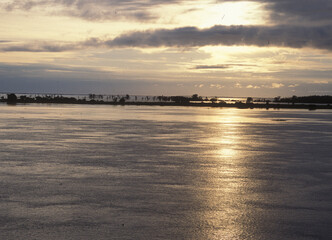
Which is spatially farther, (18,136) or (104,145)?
(18,136)

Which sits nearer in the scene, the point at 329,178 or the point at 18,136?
the point at 329,178

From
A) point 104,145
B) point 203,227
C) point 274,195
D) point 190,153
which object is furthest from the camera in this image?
point 104,145

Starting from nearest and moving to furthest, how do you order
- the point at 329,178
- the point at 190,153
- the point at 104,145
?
the point at 329,178 → the point at 190,153 → the point at 104,145

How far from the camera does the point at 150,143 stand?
71.0 feet

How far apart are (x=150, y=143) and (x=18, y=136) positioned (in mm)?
7637

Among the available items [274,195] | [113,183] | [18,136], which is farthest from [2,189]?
[18,136]

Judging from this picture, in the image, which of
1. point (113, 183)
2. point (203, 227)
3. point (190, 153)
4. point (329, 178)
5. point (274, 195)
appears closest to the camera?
point (203, 227)

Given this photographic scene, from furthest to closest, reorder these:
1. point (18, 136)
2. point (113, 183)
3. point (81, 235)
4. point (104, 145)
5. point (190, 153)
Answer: point (18, 136) < point (104, 145) < point (190, 153) < point (113, 183) < point (81, 235)

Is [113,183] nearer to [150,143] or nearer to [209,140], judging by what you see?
[150,143]

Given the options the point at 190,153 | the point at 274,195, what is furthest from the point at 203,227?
the point at 190,153

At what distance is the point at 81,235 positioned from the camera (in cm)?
756

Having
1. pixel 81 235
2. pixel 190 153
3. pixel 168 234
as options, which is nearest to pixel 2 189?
pixel 81 235

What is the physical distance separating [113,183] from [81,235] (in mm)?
4298

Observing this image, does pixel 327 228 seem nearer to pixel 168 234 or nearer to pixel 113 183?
pixel 168 234
